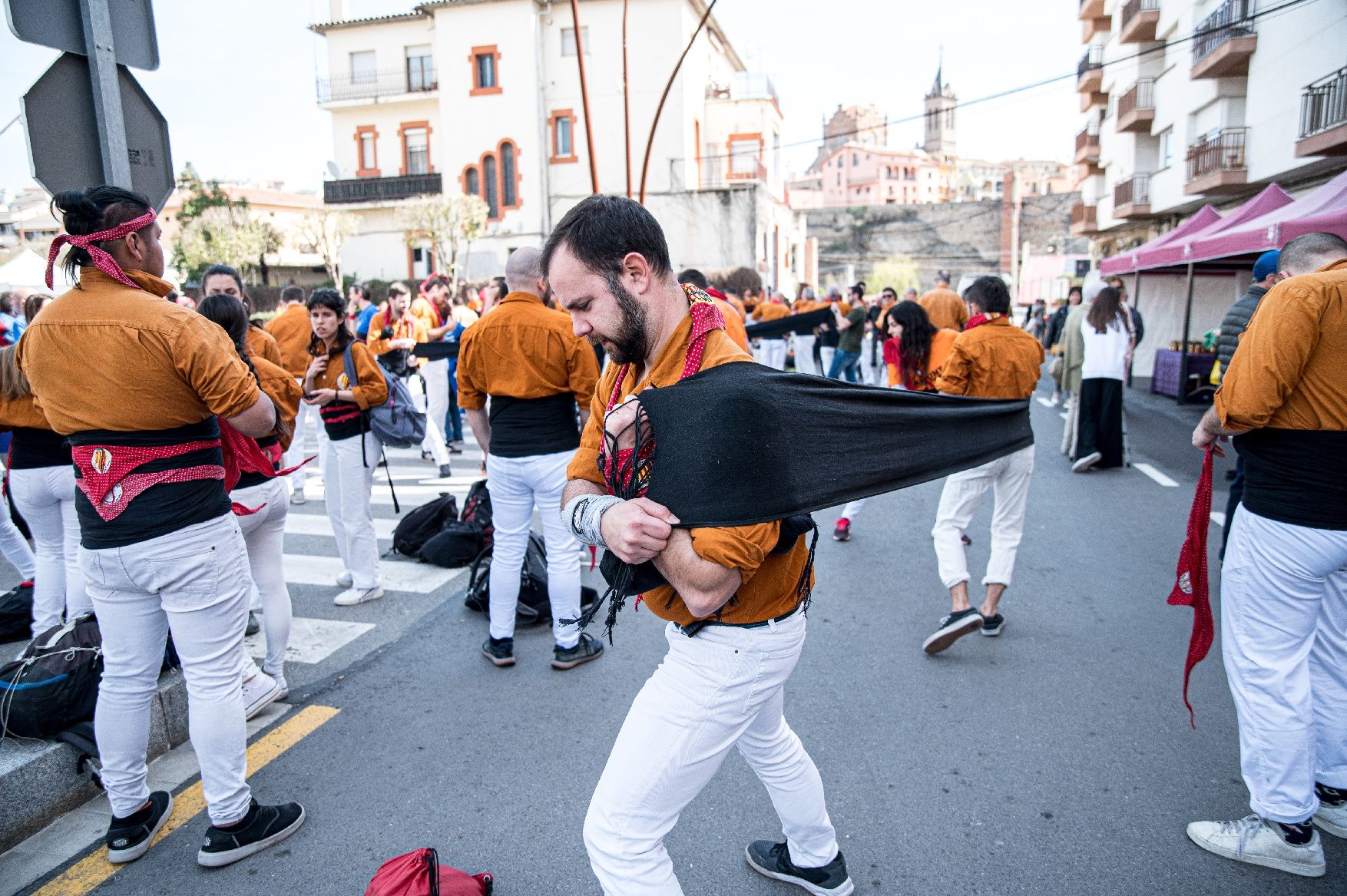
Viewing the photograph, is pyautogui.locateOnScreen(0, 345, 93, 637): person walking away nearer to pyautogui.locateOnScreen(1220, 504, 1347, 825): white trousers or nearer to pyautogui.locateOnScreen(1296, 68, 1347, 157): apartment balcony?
pyautogui.locateOnScreen(1220, 504, 1347, 825): white trousers

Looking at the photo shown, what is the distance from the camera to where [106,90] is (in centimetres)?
373

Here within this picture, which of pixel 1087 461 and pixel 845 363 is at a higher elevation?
pixel 845 363

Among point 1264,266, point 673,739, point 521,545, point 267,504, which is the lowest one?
point 521,545

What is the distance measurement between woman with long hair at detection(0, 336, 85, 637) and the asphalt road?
57.8 inches

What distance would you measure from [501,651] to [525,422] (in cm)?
129

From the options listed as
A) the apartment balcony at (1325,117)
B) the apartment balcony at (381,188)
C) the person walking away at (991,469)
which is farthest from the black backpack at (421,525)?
the apartment balcony at (381,188)

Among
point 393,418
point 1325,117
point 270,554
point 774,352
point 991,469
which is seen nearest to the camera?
point 270,554

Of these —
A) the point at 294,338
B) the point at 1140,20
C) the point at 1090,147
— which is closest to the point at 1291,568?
the point at 294,338

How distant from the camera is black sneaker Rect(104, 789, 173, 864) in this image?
2959mm

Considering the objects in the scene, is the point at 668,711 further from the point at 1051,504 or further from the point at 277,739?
the point at 1051,504

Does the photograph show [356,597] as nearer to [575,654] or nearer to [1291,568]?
[575,654]

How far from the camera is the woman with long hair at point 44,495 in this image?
4.14 m

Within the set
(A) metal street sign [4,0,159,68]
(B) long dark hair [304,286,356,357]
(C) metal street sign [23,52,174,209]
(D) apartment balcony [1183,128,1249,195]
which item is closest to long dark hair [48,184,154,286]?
(C) metal street sign [23,52,174,209]

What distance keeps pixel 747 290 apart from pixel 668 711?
12269 mm
